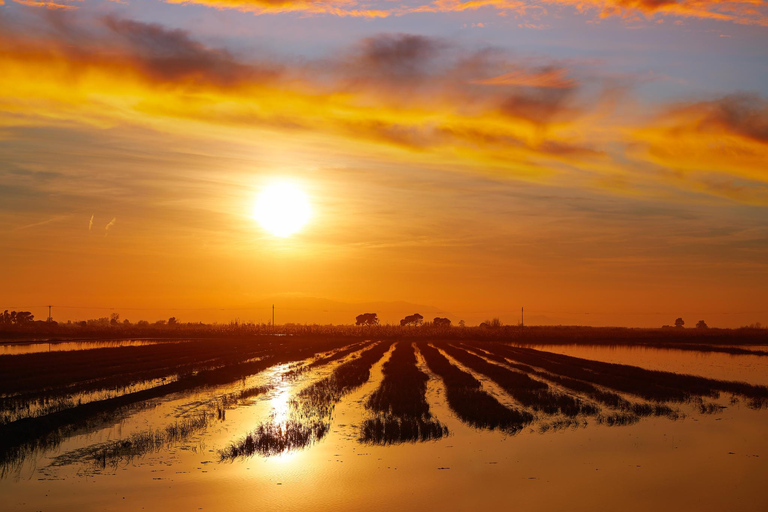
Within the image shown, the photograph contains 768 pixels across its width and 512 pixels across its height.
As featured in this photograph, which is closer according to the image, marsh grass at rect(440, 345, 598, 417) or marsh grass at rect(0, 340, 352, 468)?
marsh grass at rect(0, 340, 352, 468)

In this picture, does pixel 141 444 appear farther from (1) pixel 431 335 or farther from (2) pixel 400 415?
(1) pixel 431 335

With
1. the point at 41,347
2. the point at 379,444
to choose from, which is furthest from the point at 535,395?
the point at 41,347

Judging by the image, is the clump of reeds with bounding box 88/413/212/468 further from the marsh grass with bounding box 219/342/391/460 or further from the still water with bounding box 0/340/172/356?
the still water with bounding box 0/340/172/356

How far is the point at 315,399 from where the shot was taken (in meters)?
24.0

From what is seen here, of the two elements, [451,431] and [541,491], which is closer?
[541,491]

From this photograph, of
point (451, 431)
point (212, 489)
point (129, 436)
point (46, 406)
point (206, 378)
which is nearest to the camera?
point (212, 489)

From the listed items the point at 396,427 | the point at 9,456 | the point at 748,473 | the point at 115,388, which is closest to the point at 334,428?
the point at 396,427

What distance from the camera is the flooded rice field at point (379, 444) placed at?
1177cm

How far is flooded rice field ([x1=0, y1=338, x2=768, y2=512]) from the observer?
1177cm

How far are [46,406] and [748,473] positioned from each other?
64.1 ft

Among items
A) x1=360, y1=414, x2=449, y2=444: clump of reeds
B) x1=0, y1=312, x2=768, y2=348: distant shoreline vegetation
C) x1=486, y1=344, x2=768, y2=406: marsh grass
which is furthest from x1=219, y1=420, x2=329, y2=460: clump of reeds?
x1=0, y1=312, x2=768, y2=348: distant shoreline vegetation

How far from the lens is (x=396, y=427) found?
18.1 metres

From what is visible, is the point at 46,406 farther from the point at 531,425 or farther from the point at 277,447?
the point at 531,425

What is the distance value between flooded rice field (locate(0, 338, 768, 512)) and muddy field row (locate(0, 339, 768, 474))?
10cm
